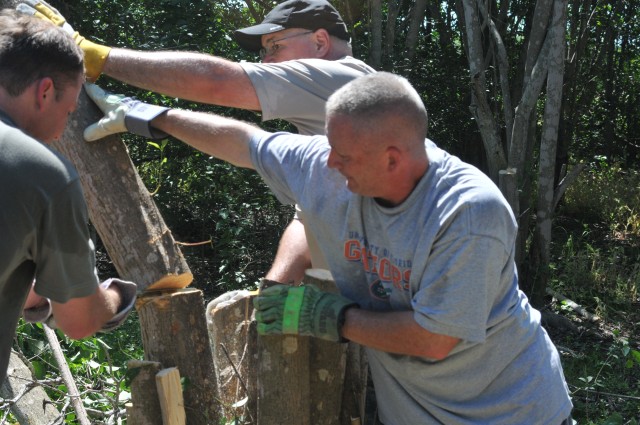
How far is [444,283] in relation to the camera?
2135 millimetres

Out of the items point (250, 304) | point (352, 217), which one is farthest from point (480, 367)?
point (250, 304)

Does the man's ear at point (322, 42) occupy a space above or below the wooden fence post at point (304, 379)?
above

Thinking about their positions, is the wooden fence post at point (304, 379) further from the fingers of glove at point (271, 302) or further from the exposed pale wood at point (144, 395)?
the exposed pale wood at point (144, 395)

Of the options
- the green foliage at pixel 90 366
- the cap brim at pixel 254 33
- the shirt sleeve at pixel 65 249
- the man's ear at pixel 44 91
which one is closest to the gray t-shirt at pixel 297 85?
the cap brim at pixel 254 33

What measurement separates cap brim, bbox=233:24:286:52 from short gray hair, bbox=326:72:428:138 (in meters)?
1.32

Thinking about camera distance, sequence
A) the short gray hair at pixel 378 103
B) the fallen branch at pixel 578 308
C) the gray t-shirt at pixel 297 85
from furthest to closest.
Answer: the fallen branch at pixel 578 308, the gray t-shirt at pixel 297 85, the short gray hair at pixel 378 103

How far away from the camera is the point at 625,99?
10172 mm

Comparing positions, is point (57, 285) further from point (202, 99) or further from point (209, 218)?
point (209, 218)

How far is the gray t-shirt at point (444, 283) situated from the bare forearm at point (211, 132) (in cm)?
22

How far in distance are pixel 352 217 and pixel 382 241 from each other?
0.44 feet

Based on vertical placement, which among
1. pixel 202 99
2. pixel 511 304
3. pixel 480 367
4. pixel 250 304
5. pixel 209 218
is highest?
pixel 202 99

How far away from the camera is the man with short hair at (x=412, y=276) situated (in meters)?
2.14

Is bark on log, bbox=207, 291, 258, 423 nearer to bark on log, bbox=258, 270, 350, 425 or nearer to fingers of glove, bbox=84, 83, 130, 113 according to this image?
bark on log, bbox=258, 270, 350, 425

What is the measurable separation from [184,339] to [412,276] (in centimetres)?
103
